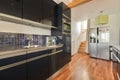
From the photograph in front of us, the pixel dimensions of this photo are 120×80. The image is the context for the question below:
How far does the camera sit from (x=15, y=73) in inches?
63.2

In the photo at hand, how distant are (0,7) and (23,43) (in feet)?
Answer: 3.69

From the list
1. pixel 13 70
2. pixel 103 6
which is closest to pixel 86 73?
pixel 13 70

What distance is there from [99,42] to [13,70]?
197 inches

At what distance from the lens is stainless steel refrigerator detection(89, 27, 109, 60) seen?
5.50 m

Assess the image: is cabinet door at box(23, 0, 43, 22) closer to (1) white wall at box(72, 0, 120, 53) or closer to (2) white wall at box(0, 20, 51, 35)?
(2) white wall at box(0, 20, 51, 35)

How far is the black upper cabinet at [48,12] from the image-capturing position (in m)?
2.90

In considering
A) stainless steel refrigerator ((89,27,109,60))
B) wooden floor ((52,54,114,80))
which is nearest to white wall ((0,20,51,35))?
wooden floor ((52,54,114,80))

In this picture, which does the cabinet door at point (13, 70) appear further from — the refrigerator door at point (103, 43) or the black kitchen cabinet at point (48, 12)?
the refrigerator door at point (103, 43)

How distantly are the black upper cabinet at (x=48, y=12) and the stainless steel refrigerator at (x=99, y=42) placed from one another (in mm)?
3343

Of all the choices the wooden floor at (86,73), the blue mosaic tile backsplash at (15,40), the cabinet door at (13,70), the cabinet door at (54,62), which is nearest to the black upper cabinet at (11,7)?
the blue mosaic tile backsplash at (15,40)

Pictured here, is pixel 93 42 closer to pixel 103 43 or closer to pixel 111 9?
pixel 103 43

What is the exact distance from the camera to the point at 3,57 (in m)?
1.39

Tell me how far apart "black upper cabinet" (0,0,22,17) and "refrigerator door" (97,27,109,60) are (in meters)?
4.69

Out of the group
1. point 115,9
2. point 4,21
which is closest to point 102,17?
A: point 115,9
